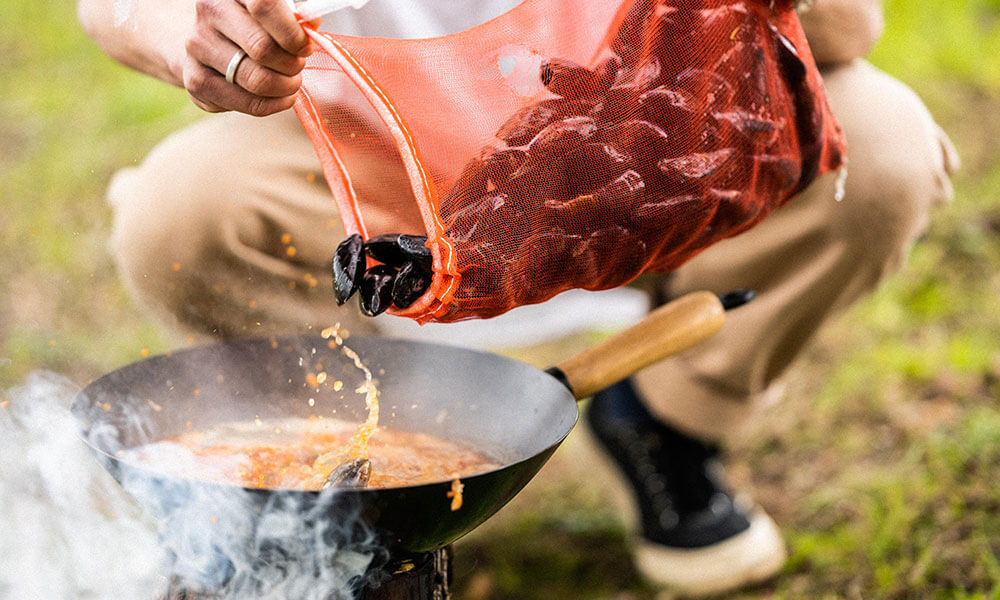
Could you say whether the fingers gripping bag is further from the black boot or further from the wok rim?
the black boot

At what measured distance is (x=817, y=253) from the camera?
7.27 feet

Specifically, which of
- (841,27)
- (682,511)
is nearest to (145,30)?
(841,27)

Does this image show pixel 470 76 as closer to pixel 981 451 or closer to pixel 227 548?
pixel 227 548

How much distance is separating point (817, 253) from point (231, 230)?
1.41 m

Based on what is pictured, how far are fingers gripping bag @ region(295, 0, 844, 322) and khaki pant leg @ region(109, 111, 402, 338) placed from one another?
664 mm

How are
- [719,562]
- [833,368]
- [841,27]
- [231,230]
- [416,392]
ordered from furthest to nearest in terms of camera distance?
[833,368] < [719,562] < [231,230] < [841,27] < [416,392]

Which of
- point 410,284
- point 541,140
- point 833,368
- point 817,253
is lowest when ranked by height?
point 833,368

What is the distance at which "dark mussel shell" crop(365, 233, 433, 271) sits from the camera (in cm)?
135

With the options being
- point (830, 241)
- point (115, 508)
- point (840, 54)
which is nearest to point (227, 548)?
point (115, 508)

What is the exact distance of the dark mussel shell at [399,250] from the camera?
1354mm

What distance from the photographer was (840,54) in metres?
2.10

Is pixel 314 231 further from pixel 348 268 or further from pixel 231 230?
pixel 348 268

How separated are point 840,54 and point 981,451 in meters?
1.24

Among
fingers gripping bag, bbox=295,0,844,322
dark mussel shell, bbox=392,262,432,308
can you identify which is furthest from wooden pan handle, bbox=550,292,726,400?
dark mussel shell, bbox=392,262,432,308
